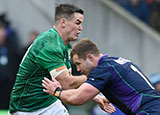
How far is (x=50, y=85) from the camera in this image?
6.64 metres

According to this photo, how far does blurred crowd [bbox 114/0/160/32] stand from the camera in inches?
516

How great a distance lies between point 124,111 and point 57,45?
128 cm

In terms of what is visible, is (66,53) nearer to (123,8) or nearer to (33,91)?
(33,91)

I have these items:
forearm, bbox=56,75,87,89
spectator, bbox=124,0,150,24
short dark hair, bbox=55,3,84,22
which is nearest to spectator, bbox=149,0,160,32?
spectator, bbox=124,0,150,24

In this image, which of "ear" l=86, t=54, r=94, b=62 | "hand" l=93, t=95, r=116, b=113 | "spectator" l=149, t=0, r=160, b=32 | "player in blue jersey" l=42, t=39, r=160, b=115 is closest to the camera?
"player in blue jersey" l=42, t=39, r=160, b=115

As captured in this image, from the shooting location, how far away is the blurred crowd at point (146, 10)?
1309 cm

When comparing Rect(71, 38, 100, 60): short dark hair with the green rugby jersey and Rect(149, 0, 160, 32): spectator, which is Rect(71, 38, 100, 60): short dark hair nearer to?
the green rugby jersey

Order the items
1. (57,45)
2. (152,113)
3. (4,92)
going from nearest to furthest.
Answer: (152,113) < (57,45) < (4,92)

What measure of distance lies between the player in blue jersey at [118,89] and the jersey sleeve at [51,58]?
23 cm

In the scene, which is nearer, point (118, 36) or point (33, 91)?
point (33, 91)

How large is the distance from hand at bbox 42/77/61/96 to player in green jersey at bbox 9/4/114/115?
11 cm

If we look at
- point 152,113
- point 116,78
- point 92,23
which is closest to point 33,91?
point 116,78

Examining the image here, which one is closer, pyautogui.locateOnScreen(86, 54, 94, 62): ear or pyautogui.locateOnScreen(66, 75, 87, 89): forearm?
pyautogui.locateOnScreen(86, 54, 94, 62): ear

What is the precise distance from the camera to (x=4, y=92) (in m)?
11.4
